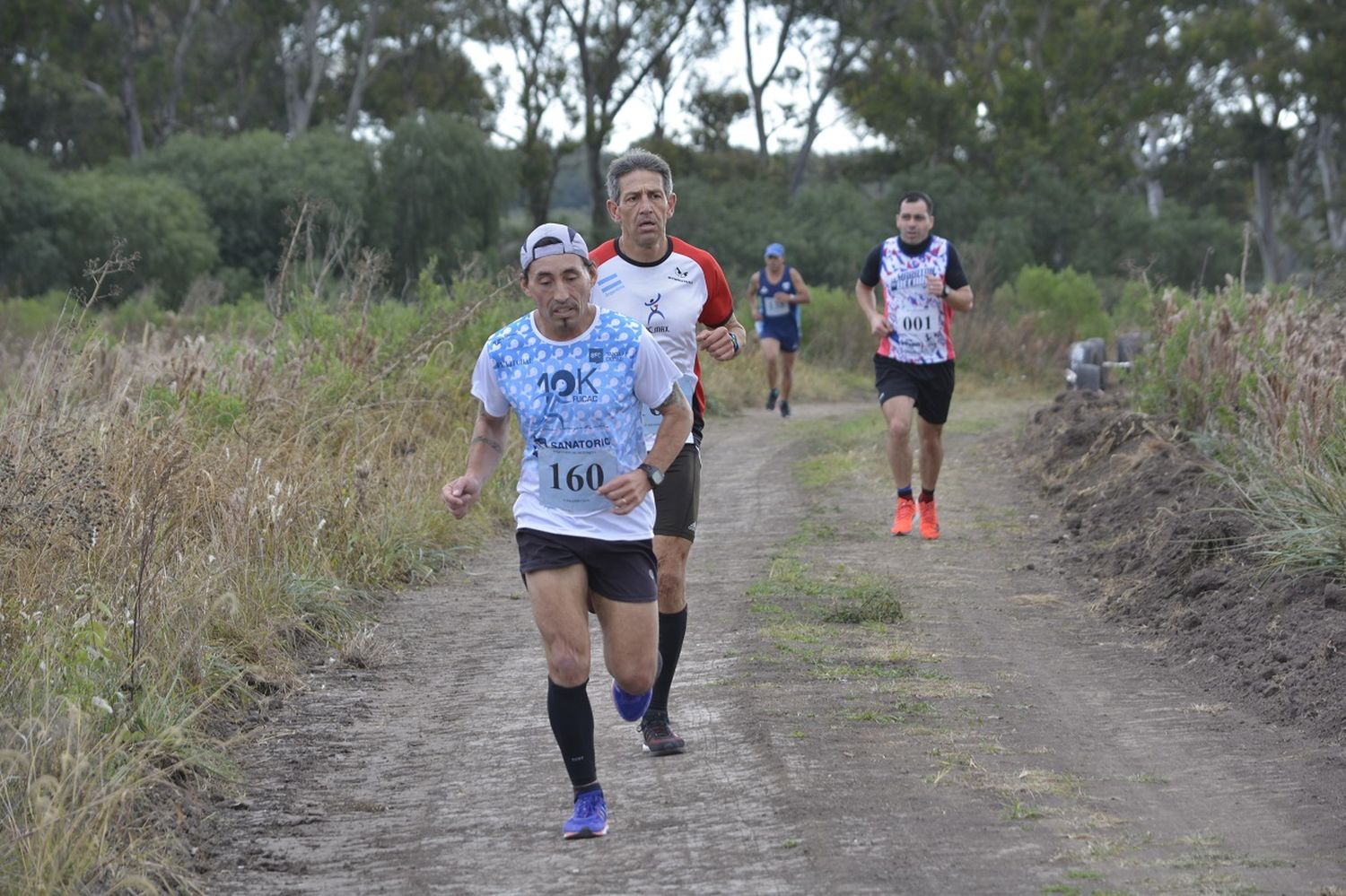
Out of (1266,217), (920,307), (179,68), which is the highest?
(179,68)

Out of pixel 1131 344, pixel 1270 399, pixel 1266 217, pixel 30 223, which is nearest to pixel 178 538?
pixel 1270 399

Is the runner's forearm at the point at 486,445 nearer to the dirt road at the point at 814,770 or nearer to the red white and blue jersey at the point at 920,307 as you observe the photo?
the dirt road at the point at 814,770

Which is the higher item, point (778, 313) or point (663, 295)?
point (663, 295)

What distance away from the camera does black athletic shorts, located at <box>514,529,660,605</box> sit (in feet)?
17.0

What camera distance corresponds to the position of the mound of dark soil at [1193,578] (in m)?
6.71

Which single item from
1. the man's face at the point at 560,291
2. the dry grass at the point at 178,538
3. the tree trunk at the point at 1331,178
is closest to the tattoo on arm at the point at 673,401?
the man's face at the point at 560,291

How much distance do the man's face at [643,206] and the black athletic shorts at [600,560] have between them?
1.41m

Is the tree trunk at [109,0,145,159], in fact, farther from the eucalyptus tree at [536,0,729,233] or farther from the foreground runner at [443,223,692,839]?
the foreground runner at [443,223,692,839]

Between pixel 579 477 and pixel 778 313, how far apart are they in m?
15.1

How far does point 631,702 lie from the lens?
545 centimetres

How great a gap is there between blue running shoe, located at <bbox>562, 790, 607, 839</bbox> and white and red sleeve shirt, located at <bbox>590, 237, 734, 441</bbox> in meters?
1.67

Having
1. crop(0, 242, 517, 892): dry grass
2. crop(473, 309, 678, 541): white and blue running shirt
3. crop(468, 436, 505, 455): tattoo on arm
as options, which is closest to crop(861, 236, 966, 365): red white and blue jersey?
crop(0, 242, 517, 892): dry grass

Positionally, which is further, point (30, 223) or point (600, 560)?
point (30, 223)

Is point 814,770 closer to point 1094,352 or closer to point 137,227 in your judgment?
point 1094,352
